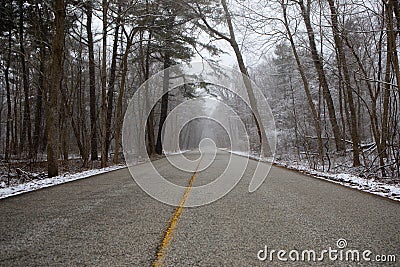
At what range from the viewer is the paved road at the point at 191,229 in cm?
321

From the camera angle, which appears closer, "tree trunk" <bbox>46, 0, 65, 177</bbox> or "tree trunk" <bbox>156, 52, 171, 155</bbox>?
"tree trunk" <bbox>46, 0, 65, 177</bbox>

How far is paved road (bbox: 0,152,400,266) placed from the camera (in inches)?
126

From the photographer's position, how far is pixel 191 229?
421cm

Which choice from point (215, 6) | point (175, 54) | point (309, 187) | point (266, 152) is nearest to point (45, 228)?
point (309, 187)

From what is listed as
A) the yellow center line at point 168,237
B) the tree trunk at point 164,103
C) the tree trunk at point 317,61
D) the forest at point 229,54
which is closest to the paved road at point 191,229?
the yellow center line at point 168,237

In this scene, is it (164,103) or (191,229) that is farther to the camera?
(164,103)

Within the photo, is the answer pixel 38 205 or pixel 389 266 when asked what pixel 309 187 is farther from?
pixel 38 205

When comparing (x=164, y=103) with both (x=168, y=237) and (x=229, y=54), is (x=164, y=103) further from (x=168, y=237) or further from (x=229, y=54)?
(x=168, y=237)

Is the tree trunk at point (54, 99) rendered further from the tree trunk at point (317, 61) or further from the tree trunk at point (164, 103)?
the tree trunk at point (164, 103)

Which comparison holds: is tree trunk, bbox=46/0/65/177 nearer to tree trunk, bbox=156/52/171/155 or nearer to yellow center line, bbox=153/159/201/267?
yellow center line, bbox=153/159/201/267

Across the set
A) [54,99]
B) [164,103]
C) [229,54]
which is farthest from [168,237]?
[164,103]

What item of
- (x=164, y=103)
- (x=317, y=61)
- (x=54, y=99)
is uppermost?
(x=317, y=61)

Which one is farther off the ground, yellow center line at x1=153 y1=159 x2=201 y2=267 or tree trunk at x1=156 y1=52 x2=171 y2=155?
tree trunk at x1=156 y1=52 x2=171 y2=155

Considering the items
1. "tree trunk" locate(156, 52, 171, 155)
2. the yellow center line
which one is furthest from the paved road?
"tree trunk" locate(156, 52, 171, 155)
